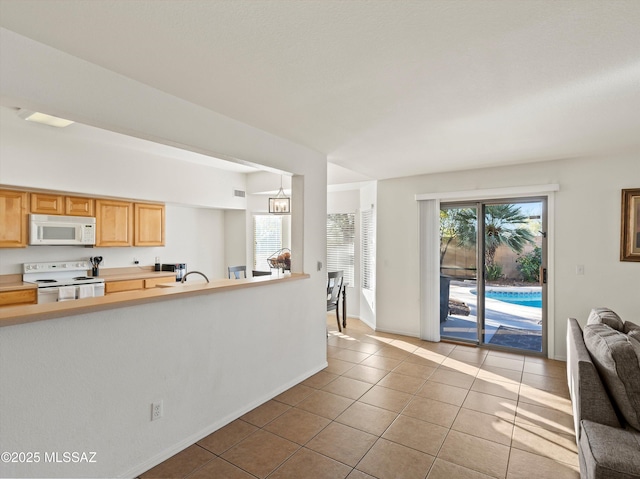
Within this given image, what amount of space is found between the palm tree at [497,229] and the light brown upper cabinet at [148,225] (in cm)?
464

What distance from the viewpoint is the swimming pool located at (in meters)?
4.55

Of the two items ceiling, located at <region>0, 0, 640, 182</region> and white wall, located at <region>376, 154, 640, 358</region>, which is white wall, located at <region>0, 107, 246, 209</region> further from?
white wall, located at <region>376, 154, 640, 358</region>

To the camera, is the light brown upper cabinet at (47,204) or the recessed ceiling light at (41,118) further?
the light brown upper cabinet at (47,204)

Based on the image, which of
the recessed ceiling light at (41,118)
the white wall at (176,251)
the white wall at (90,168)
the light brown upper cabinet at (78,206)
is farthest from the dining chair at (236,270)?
the recessed ceiling light at (41,118)

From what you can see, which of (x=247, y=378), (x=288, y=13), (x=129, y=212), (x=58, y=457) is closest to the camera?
(x=288, y=13)

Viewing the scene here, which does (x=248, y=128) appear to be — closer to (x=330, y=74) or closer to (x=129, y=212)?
(x=330, y=74)

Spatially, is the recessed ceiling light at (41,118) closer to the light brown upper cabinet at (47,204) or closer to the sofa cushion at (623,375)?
the light brown upper cabinet at (47,204)

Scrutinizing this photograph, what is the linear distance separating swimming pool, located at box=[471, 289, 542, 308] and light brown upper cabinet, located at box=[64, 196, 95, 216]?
561 centimetres

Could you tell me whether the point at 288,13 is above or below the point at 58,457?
above

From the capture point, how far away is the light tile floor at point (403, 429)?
227 centimetres

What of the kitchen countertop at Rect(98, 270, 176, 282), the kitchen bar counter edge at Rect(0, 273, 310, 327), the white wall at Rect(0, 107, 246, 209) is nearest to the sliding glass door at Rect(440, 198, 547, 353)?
the kitchen bar counter edge at Rect(0, 273, 310, 327)

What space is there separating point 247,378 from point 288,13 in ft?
8.97

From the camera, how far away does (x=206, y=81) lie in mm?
2266

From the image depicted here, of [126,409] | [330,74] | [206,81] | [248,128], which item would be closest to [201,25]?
[206,81]
